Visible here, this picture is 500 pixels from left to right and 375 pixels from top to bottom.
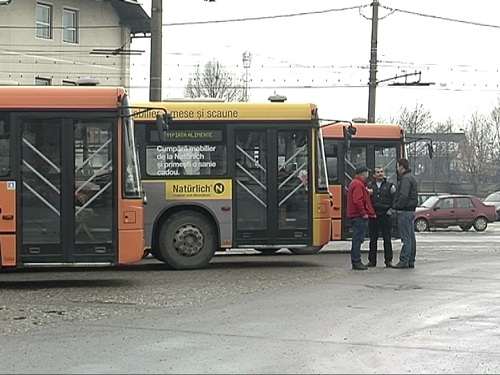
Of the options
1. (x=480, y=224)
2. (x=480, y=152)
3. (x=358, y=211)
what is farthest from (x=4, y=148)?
(x=480, y=152)

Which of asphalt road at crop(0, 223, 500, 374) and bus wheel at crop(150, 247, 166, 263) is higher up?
bus wheel at crop(150, 247, 166, 263)

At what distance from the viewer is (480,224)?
3553 centimetres

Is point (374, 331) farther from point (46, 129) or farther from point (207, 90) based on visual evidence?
point (207, 90)

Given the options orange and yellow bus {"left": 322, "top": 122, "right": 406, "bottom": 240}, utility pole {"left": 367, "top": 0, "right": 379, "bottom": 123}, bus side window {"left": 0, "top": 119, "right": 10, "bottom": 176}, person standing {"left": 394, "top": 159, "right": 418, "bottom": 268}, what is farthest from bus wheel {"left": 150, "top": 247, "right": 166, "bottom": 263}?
utility pole {"left": 367, "top": 0, "right": 379, "bottom": 123}

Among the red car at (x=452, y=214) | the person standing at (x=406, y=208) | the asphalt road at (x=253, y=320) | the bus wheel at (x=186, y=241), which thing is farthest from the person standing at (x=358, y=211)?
the red car at (x=452, y=214)

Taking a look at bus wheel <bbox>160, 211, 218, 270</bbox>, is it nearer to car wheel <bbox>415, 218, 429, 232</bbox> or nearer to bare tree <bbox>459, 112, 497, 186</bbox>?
car wheel <bbox>415, 218, 429, 232</bbox>

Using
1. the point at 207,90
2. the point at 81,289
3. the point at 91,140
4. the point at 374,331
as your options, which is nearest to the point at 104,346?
the point at 374,331

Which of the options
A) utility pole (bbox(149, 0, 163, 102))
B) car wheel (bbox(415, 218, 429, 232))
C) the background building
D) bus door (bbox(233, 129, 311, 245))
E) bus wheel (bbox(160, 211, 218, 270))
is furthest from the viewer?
the background building

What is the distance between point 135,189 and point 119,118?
3.73 ft

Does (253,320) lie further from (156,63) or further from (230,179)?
(156,63)

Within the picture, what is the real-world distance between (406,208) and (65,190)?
5951 mm

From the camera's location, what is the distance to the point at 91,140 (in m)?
13.9

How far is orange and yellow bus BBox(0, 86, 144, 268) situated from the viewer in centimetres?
1364

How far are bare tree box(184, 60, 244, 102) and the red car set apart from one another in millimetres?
17421
